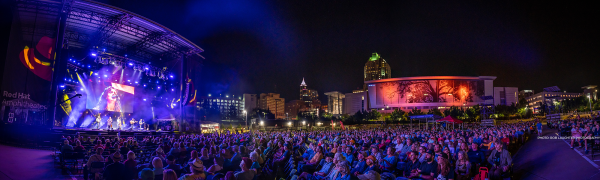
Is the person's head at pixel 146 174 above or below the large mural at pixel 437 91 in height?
below

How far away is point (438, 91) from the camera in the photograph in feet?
320

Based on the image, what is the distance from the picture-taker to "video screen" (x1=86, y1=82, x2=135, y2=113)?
28.2m

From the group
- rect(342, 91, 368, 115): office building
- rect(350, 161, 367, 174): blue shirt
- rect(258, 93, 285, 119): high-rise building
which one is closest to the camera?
rect(350, 161, 367, 174): blue shirt

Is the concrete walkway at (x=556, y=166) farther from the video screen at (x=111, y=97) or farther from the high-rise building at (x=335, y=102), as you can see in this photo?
the high-rise building at (x=335, y=102)

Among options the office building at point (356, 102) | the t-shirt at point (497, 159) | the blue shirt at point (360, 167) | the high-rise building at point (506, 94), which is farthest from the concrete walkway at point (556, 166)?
the office building at point (356, 102)

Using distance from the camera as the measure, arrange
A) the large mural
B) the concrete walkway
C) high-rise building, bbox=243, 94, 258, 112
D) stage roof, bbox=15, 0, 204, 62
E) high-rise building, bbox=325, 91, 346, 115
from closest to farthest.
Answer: the concrete walkway < stage roof, bbox=15, 0, 204, 62 < the large mural < high-rise building, bbox=243, 94, 258, 112 < high-rise building, bbox=325, 91, 346, 115

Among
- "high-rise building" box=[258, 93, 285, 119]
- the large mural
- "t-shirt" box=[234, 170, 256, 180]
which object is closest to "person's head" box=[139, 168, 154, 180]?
"t-shirt" box=[234, 170, 256, 180]

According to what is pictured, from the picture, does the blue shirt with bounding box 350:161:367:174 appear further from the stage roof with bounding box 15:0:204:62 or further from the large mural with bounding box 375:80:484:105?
the large mural with bounding box 375:80:484:105

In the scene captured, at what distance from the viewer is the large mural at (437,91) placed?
97.2 m

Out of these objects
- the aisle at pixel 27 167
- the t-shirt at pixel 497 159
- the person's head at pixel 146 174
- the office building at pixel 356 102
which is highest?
the office building at pixel 356 102

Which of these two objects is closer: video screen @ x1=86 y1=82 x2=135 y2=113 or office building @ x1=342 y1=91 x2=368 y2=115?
video screen @ x1=86 y1=82 x2=135 y2=113

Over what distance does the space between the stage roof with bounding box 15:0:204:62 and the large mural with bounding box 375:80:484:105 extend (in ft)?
266

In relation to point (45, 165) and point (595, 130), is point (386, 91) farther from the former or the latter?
point (45, 165)

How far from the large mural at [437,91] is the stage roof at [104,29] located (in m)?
81.2
